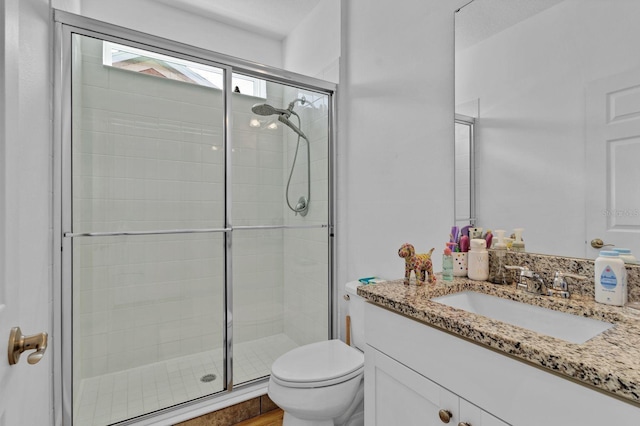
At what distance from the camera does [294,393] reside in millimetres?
A: 1324

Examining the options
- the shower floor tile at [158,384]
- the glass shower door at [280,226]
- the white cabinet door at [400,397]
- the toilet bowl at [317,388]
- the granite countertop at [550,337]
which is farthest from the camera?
the glass shower door at [280,226]

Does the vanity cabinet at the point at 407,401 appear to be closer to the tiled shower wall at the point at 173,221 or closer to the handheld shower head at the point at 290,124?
the tiled shower wall at the point at 173,221

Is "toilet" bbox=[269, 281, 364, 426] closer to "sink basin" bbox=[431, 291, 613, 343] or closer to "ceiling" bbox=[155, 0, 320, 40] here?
"sink basin" bbox=[431, 291, 613, 343]

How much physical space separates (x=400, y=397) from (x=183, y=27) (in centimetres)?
271

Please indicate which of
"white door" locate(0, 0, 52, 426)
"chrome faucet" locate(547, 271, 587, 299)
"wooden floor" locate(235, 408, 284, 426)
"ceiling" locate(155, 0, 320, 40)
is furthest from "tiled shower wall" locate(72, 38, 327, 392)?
"chrome faucet" locate(547, 271, 587, 299)

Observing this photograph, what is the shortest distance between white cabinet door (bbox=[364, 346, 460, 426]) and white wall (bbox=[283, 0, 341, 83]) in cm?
186

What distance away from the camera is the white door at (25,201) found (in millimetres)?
569

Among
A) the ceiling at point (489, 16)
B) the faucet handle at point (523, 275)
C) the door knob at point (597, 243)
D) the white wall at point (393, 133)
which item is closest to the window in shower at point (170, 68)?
the white wall at point (393, 133)

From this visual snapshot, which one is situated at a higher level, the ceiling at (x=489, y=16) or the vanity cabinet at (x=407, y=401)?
the ceiling at (x=489, y=16)

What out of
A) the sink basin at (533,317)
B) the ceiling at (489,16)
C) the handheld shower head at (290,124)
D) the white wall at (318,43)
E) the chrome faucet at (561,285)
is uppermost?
the white wall at (318,43)

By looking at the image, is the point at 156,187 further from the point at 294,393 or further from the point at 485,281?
the point at 485,281

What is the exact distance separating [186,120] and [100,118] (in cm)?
43

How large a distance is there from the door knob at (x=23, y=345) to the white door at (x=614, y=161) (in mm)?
1397

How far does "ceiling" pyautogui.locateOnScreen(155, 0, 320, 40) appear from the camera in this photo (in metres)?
2.29
